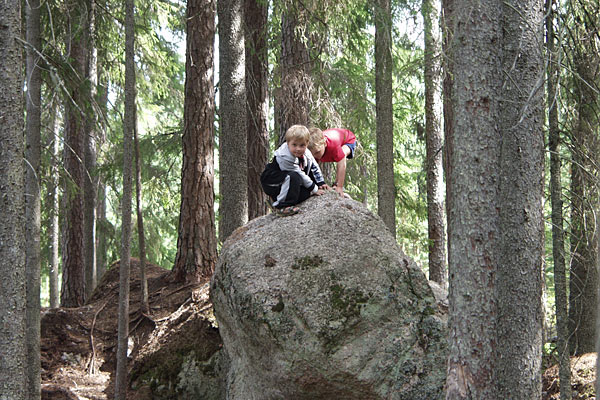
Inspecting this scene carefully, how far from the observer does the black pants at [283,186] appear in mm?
6648

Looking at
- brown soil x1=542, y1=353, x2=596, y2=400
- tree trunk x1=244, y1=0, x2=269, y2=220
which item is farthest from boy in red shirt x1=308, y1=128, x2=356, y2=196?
brown soil x1=542, y1=353, x2=596, y2=400

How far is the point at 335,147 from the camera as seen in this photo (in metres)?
7.32

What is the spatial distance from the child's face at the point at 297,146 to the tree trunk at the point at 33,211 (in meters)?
3.20

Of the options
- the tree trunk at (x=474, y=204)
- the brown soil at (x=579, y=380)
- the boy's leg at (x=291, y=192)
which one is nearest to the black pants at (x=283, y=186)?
the boy's leg at (x=291, y=192)

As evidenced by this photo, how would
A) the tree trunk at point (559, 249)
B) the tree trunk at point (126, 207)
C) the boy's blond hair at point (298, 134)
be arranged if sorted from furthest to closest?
the tree trunk at point (126, 207) < the tree trunk at point (559, 249) < the boy's blond hair at point (298, 134)

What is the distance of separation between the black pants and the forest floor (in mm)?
2731

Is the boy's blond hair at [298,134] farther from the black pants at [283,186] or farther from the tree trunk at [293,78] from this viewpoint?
the tree trunk at [293,78]

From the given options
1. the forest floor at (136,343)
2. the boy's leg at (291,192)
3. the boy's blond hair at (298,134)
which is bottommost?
the forest floor at (136,343)

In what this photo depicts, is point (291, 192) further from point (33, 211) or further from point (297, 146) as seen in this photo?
point (33, 211)

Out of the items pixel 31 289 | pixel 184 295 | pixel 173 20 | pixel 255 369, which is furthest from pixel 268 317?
pixel 173 20

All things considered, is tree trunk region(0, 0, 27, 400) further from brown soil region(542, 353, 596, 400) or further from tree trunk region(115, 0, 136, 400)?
brown soil region(542, 353, 596, 400)

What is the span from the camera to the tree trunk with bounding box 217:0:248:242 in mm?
8219

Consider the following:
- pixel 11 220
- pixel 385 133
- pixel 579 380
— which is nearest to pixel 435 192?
pixel 385 133

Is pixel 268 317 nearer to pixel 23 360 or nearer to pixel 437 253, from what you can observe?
pixel 23 360
